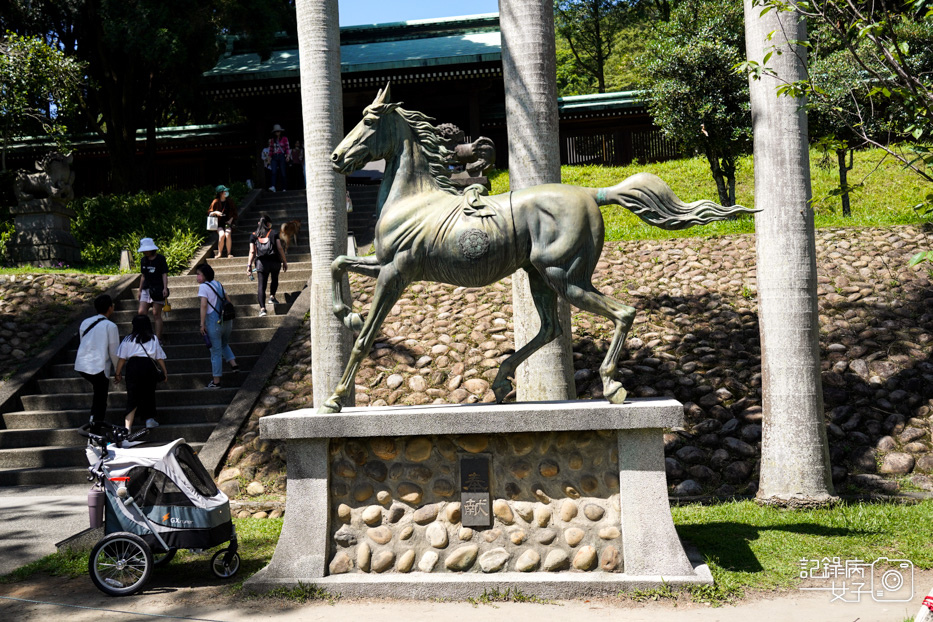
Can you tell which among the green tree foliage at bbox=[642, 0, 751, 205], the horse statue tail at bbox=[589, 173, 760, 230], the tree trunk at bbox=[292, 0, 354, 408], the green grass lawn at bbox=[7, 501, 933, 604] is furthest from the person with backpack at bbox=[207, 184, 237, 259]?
the horse statue tail at bbox=[589, 173, 760, 230]

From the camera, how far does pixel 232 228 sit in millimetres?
16984

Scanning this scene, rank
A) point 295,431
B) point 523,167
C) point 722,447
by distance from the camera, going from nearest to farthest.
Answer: point 295,431 → point 523,167 → point 722,447

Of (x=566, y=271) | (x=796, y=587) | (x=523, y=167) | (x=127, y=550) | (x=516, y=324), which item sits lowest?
(x=796, y=587)

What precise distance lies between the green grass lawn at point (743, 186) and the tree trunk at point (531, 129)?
657 cm

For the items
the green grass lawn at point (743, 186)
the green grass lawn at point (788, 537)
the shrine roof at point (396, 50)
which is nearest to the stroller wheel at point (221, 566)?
the green grass lawn at point (788, 537)

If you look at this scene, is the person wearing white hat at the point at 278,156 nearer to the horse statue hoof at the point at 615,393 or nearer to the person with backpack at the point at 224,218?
the person with backpack at the point at 224,218

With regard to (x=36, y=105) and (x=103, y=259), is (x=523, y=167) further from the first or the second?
(x=36, y=105)

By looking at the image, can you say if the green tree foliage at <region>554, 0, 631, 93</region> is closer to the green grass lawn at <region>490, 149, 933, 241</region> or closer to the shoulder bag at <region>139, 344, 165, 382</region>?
the green grass lawn at <region>490, 149, 933, 241</region>

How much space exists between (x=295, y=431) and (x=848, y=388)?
6.71 metres

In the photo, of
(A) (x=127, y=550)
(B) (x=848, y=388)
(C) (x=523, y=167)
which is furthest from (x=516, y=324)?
(B) (x=848, y=388)

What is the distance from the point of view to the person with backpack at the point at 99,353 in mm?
9273

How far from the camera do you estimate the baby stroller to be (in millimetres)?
5344

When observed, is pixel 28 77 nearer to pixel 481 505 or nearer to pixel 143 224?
pixel 143 224

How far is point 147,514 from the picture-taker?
543 centimetres
